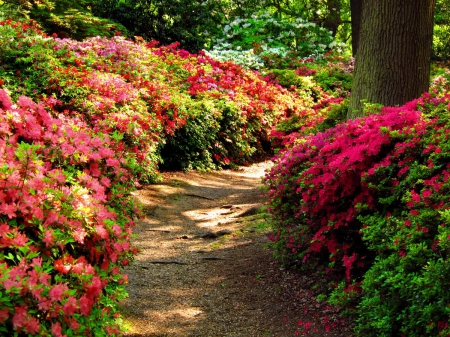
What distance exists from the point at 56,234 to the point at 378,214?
2466 millimetres

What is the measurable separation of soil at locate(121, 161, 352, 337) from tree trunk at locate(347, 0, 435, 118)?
217cm

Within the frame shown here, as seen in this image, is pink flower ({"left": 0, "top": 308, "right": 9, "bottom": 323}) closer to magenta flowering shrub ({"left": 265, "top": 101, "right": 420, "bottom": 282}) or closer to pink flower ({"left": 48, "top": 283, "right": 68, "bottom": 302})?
pink flower ({"left": 48, "top": 283, "right": 68, "bottom": 302})

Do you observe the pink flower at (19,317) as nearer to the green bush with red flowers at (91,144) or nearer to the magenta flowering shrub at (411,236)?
the green bush with red flowers at (91,144)

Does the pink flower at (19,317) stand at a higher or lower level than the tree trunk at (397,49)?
lower

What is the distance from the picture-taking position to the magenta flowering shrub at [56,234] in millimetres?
2178

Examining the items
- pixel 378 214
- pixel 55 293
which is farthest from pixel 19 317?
pixel 378 214

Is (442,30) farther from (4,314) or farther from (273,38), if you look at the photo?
(4,314)

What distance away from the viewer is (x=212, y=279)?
5.64m

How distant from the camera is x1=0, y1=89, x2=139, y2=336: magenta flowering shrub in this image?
2178mm

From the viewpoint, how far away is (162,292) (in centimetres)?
530

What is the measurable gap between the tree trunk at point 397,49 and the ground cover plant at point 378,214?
1307mm

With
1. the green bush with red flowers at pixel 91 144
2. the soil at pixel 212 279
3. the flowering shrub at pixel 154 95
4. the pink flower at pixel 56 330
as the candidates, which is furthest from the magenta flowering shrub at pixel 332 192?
the pink flower at pixel 56 330

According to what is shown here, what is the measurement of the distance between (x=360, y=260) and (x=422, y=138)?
40.9 inches

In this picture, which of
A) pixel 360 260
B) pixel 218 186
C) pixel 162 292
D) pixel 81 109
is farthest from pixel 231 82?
pixel 360 260
